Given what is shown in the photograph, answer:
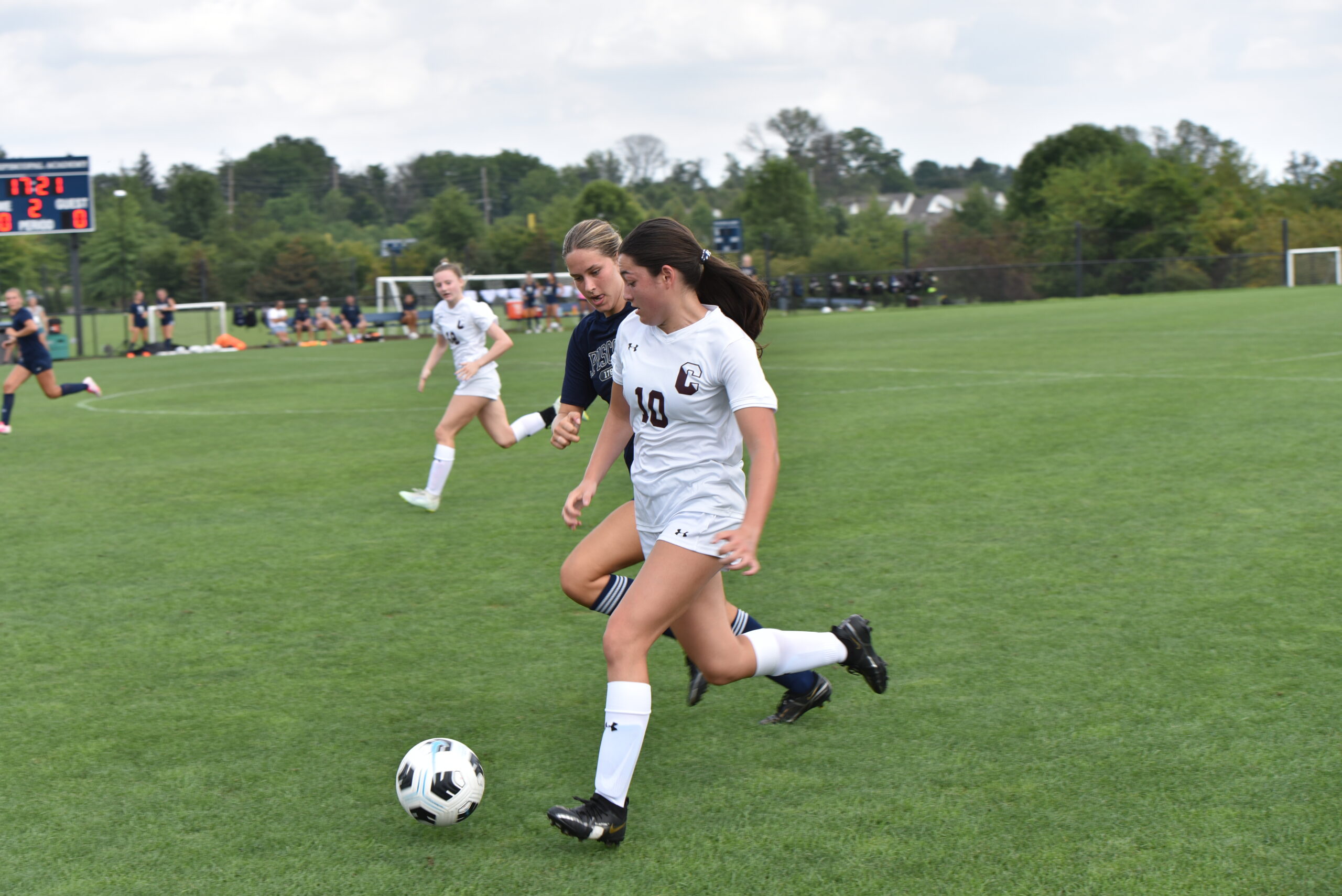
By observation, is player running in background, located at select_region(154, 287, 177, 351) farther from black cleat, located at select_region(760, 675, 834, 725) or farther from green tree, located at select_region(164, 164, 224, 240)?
green tree, located at select_region(164, 164, 224, 240)

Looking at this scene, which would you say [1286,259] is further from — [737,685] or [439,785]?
[439,785]

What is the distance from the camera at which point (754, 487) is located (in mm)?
3631

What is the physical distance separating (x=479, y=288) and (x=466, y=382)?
43.2 metres

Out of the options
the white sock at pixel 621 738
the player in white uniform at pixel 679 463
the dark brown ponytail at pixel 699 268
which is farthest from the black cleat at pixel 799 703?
the dark brown ponytail at pixel 699 268

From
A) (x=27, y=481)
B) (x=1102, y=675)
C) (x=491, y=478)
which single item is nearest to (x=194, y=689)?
(x=1102, y=675)

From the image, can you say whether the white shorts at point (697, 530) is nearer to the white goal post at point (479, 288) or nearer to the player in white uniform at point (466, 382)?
the player in white uniform at point (466, 382)

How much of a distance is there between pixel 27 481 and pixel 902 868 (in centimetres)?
1041

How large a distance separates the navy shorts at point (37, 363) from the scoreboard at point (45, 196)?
16.1 metres

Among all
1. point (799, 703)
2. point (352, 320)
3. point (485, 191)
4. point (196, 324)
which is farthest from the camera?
point (485, 191)

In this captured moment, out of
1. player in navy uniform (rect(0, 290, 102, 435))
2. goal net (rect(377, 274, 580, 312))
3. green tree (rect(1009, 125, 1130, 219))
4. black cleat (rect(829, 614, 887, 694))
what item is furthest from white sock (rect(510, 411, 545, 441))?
green tree (rect(1009, 125, 1130, 219))

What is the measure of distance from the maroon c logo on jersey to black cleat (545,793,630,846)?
4.07 ft

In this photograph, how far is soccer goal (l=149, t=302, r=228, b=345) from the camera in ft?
128

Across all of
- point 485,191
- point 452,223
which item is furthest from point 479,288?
point 485,191

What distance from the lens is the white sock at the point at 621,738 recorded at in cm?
368
